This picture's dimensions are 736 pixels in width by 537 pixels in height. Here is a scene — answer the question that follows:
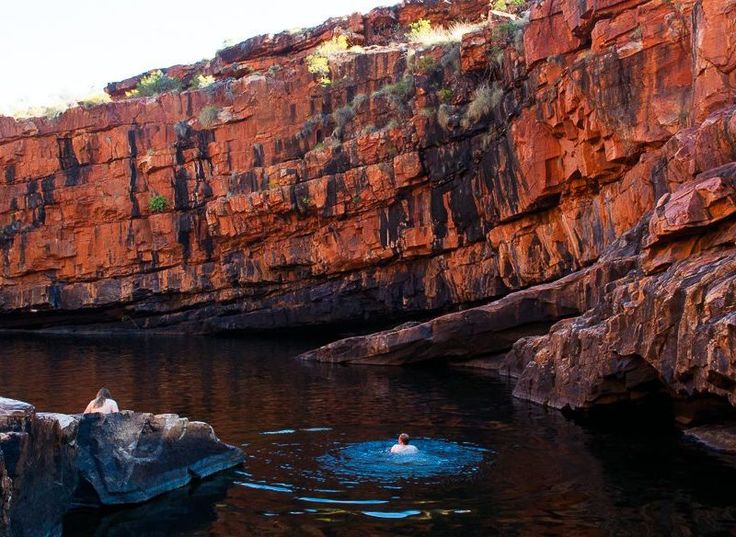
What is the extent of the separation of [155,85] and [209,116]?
8638mm

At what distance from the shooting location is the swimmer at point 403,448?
46.9 feet

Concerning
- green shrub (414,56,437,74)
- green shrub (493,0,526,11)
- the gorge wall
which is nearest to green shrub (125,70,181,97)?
the gorge wall

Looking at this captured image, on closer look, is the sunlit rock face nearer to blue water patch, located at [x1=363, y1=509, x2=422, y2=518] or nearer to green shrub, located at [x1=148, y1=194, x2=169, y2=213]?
blue water patch, located at [x1=363, y1=509, x2=422, y2=518]

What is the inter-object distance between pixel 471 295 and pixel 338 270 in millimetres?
8137

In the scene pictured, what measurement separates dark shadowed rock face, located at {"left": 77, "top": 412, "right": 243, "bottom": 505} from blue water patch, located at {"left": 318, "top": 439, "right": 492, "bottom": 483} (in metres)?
2.18

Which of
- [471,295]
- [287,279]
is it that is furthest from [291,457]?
[287,279]

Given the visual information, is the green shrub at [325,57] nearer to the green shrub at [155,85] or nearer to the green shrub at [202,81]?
the green shrub at [202,81]

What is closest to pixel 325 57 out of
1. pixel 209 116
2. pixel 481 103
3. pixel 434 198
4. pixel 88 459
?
pixel 209 116

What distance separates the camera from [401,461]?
14.0 m

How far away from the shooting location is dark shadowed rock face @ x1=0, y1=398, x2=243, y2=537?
356 inches

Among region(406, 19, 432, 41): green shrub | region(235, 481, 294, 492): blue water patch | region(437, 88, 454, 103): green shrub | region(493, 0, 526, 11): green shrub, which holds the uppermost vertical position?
region(406, 19, 432, 41): green shrub

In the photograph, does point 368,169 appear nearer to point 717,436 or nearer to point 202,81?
point 202,81

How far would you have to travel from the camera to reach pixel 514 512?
36.2 feet

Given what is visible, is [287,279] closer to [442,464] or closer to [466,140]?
[466,140]
